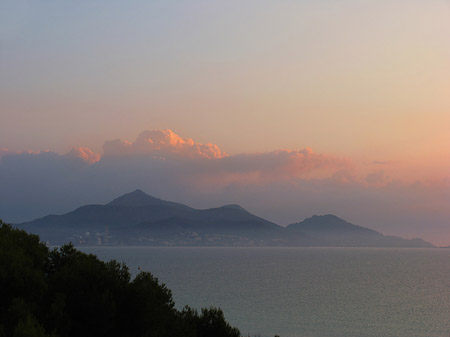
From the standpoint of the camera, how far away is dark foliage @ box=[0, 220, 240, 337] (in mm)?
30078

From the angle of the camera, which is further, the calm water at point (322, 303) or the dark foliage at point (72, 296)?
the calm water at point (322, 303)

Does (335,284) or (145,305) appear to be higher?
(145,305)

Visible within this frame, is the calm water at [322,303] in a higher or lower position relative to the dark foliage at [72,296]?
lower

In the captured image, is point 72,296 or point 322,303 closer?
point 72,296

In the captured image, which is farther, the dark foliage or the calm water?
the calm water

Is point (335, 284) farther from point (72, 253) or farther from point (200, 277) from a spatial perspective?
point (72, 253)

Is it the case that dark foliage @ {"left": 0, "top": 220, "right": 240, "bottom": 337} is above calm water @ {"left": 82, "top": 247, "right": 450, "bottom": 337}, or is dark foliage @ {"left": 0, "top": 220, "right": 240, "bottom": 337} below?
above

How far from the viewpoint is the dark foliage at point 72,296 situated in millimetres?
30078

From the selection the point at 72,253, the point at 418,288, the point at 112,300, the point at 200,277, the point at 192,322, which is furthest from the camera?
the point at 200,277

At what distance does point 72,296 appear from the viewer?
32469 mm

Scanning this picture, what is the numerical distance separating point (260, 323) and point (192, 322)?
164 ft

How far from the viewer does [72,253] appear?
39.1 m

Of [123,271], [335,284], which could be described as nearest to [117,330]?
[123,271]

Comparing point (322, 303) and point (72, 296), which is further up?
point (72, 296)
